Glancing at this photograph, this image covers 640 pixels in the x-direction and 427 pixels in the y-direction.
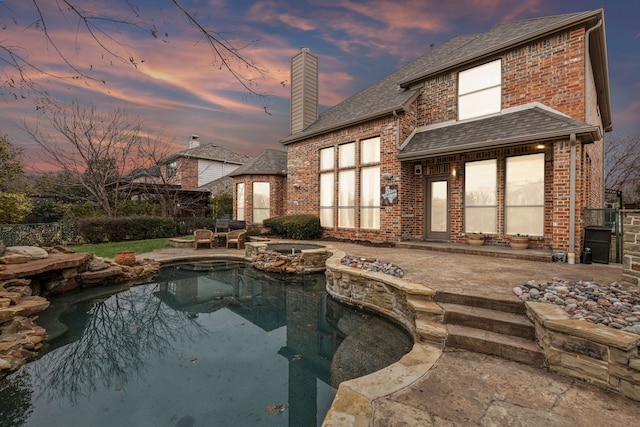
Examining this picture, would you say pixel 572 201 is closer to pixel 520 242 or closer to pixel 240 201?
pixel 520 242

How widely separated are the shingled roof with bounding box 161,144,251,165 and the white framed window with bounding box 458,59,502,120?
19.6m

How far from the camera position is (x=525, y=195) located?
718 centimetres

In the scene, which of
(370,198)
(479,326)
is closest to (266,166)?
(370,198)

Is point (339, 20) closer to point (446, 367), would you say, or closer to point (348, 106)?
point (446, 367)

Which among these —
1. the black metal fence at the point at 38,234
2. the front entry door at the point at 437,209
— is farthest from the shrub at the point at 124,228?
the front entry door at the point at 437,209

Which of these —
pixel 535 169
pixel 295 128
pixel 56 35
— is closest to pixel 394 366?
pixel 56 35

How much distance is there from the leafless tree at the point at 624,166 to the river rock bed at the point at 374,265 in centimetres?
2257

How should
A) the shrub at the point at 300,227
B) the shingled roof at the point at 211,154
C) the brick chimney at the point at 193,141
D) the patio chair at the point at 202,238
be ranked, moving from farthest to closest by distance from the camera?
the brick chimney at the point at 193,141 < the shingled roof at the point at 211,154 < the patio chair at the point at 202,238 < the shrub at the point at 300,227

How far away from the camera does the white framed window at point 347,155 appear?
10391mm

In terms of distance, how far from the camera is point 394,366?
260cm

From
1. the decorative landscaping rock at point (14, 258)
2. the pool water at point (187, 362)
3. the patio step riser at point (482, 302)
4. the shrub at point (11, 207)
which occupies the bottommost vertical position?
the pool water at point (187, 362)

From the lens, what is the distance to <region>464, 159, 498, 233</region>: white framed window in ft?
25.3

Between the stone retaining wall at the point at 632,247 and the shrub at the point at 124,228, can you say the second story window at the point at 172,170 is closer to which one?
the shrub at the point at 124,228

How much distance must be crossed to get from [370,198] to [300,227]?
3.02 m
